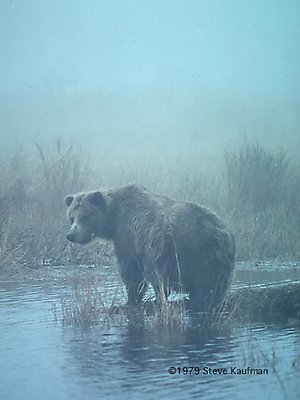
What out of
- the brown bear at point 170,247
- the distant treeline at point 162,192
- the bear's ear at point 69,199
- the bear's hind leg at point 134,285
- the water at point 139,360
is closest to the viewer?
the water at point 139,360

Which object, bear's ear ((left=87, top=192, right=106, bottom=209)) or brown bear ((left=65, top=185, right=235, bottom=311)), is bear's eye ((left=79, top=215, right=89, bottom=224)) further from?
brown bear ((left=65, top=185, right=235, bottom=311))

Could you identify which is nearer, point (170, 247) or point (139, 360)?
point (139, 360)

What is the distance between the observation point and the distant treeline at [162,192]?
10828 mm

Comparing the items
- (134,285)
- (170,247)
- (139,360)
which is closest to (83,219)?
(134,285)

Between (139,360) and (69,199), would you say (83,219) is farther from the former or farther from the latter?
(139,360)

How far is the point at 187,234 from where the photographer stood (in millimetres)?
6836

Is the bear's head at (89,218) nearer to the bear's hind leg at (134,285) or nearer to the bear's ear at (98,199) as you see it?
the bear's ear at (98,199)

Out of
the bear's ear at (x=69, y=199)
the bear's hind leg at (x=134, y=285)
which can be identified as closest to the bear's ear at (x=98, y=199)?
the bear's ear at (x=69, y=199)

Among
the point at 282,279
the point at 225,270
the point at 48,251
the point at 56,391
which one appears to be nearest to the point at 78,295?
the point at 225,270

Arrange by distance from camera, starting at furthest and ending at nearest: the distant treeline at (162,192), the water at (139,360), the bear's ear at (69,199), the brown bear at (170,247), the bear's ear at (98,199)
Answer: the distant treeline at (162,192) < the bear's ear at (69,199) < the bear's ear at (98,199) < the brown bear at (170,247) < the water at (139,360)

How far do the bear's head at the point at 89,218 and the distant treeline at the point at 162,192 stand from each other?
2.14m

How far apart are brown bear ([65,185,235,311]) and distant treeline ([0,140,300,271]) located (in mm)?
2667

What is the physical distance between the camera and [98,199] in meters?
7.88

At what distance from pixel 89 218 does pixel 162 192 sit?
5290 mm
